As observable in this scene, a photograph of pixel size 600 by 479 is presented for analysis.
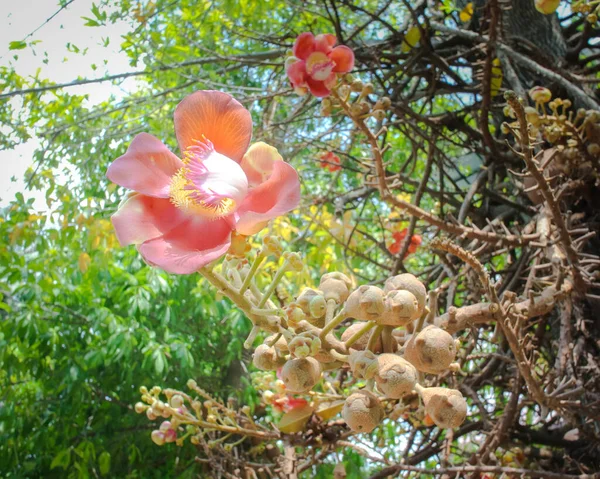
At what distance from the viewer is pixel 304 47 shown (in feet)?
2.82

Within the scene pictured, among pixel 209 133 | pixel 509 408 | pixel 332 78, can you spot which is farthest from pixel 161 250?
pixel 509 408

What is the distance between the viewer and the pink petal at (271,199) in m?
0.41

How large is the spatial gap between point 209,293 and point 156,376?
1.15 feet

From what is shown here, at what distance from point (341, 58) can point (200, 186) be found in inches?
19.5

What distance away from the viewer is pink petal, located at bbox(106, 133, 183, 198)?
0.43m

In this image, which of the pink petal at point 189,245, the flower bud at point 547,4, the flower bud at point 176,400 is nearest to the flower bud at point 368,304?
the pink petal at point 189,245

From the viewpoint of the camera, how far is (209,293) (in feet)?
6.04

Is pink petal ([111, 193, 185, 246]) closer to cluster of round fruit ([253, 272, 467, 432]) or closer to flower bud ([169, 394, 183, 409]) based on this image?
cluster of round fruit ([253, 272, 467, 432])

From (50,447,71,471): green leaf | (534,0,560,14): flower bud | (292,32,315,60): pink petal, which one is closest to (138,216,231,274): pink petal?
(292,32,315,60): pink petal

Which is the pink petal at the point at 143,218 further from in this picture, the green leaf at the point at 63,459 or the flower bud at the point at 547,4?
Result: the green leaf at the point at 63,459

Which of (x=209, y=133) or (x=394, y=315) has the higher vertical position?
(x=209, y=133)

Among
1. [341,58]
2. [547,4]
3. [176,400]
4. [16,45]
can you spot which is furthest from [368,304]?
[16,45]

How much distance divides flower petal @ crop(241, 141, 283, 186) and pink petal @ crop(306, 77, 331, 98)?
1.25ft

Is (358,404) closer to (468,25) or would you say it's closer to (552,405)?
(552,405)
